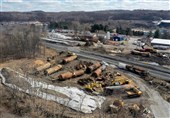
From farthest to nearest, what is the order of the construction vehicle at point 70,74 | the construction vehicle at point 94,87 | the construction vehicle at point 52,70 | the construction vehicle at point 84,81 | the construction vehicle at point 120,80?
the construction vehicle at point 52,70, the construction vehicle at point 70,74, the construction vehicle at point 84,81, the construction vehicle at point 120,80, the construction vehicle at point 94,87

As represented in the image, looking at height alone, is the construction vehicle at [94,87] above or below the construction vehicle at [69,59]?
below

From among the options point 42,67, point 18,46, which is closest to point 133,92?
point 42,67

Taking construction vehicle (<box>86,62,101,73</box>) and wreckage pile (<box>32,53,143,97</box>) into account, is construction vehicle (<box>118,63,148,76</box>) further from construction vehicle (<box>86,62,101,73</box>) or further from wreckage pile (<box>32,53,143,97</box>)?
construction vehicle (<box>86,62,101,73</box>)

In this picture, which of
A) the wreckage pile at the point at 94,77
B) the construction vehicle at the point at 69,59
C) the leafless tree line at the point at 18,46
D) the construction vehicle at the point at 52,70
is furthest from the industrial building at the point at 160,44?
the construction vehicle at the point at 52,70

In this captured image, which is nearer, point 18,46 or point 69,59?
point 69,59

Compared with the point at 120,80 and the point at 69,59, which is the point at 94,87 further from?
the point at 69,59

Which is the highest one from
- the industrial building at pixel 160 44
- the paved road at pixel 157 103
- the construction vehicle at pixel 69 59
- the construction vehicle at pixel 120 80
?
the industrial building at pixel 160 44

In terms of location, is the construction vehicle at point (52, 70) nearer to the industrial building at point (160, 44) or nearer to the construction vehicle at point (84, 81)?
the construction vehicle at point (84, 81)

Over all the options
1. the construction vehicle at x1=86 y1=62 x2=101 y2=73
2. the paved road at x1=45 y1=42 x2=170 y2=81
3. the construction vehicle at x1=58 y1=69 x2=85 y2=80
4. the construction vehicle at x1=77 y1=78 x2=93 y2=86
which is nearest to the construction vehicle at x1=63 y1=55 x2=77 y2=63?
the paved road at x1=45 y1=42 x2=170 y2=81
